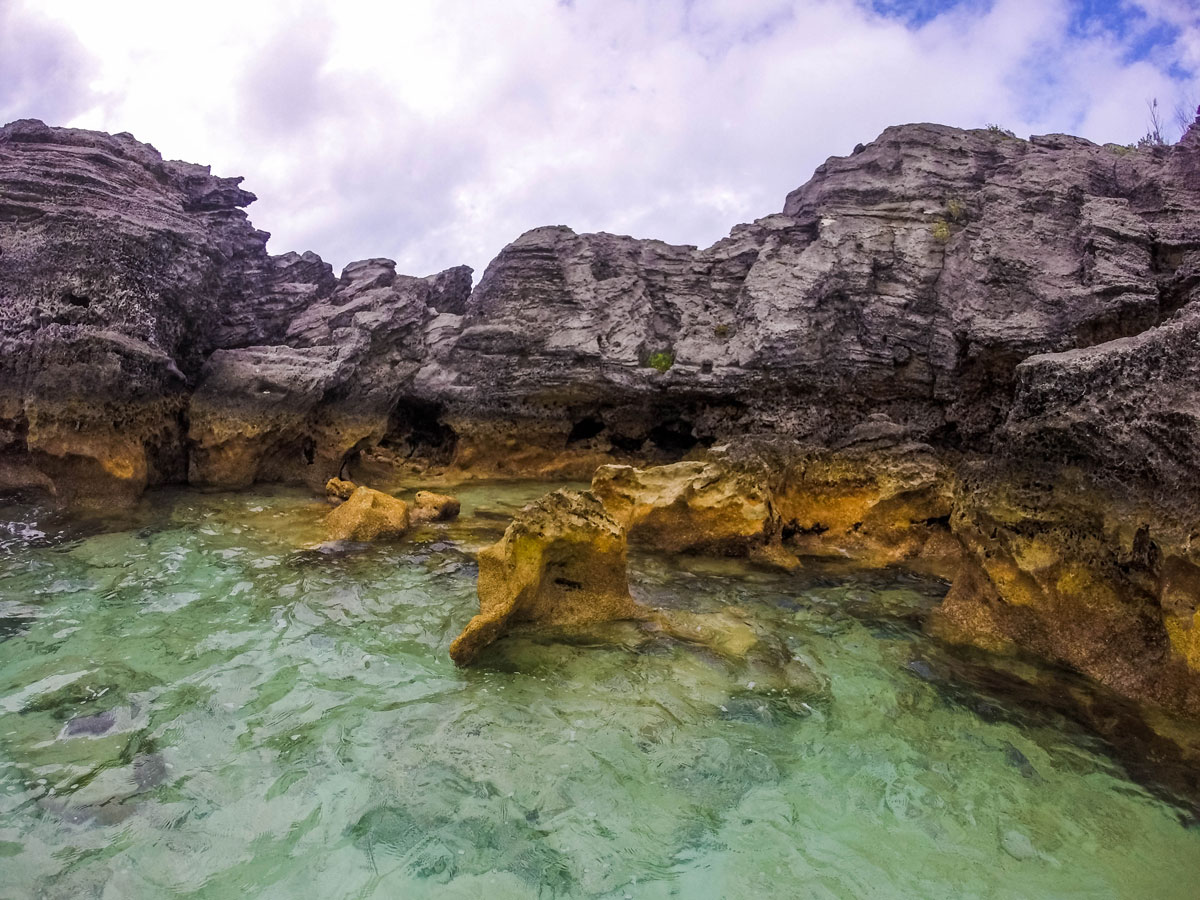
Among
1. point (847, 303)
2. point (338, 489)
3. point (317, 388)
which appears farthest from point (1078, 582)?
point (317, 388)

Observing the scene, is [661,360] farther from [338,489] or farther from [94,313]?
[94,313]

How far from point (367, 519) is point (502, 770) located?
5.80 metres

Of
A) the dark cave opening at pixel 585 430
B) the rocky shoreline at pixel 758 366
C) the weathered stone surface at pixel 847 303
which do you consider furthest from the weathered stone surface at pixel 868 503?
the dark cave opening at pixel 585 430

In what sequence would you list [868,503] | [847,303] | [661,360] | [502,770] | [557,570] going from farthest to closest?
[661,360], [847,303], [868,503], [557,570], [502,770]

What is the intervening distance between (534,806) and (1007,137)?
1543 centimetres

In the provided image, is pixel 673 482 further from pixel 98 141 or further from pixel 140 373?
pixel 98 141

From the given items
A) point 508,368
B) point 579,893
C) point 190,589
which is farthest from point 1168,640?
point 508,368

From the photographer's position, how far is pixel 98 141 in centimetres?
1214

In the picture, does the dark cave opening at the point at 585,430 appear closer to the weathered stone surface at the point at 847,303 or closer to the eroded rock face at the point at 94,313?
the weathered stone surface at the point at 847,303

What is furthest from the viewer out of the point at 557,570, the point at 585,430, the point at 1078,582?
the point at 585,430

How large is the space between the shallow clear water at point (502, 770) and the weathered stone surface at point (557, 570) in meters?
0.42

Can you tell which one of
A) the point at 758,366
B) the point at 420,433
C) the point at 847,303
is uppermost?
the point at 847,303

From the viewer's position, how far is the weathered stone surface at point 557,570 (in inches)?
259

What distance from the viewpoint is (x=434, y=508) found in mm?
11039
